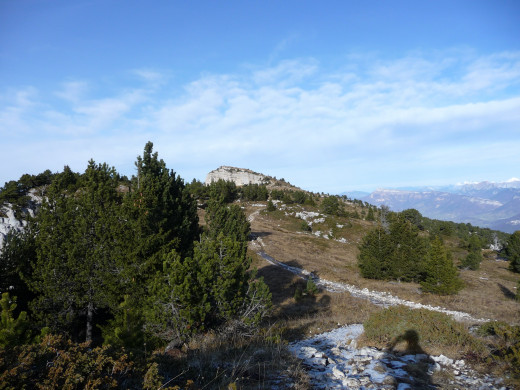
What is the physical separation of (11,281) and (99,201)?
17.4ft

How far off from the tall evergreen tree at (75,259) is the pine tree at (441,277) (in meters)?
24.6

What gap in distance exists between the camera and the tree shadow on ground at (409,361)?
19.5 ft

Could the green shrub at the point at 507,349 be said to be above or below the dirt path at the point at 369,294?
above

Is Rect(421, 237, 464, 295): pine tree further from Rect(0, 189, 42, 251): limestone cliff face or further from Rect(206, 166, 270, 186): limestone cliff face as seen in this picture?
Rect(206, 166, 270, 186): limestone cliff face

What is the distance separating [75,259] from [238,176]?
406 ft

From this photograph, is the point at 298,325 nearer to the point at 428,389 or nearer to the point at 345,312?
the point at 345,312

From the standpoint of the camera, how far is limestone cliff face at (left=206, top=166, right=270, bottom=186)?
131875 mm

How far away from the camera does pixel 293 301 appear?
70.8ft

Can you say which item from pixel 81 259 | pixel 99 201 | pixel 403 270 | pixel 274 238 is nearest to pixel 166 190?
pixel 99 201

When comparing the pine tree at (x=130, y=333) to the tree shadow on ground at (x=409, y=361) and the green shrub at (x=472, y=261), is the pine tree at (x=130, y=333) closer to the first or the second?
the tree shadow on ground at (x=409, y=361)

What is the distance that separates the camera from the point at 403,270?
95.9ft

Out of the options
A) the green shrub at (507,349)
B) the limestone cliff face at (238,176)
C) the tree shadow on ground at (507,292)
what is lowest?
the tree shadow on ground at (507,292)

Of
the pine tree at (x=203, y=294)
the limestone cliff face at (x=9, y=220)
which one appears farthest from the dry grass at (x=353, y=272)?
the limestone cliff face at (x=9, y=220)

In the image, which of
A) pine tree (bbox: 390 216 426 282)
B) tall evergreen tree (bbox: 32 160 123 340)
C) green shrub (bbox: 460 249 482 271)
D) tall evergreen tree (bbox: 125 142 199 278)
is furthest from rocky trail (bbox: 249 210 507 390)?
green shrub (bbox: 460 249 482 271)
